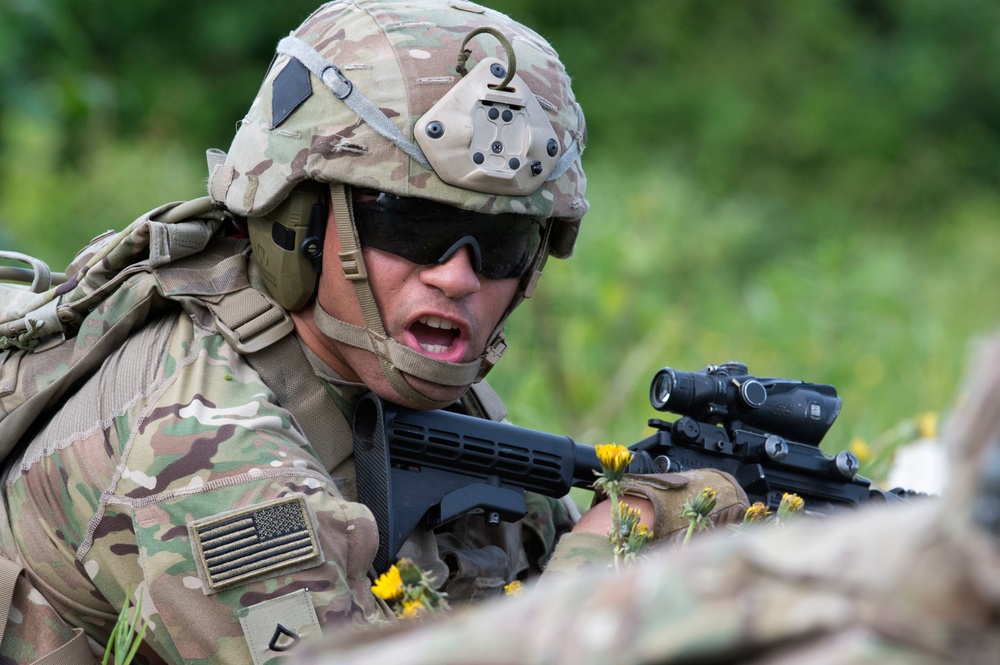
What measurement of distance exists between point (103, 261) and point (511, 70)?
1.02 metres

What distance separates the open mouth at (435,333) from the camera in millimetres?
2861

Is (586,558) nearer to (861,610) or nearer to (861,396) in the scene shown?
(861,610)

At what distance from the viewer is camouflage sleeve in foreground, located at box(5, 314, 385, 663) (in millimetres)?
2424

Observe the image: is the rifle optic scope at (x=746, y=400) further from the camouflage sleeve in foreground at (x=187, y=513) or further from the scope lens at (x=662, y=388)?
the camouflage sleeve in foreground at (x=187, y=513)

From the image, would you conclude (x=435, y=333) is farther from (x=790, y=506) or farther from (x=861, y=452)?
(x=861, y=452)

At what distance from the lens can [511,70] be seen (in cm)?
279

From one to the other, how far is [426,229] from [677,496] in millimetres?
→ 817

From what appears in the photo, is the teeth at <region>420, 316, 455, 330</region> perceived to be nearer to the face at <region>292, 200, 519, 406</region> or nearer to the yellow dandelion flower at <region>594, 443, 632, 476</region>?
the face at <region>292, 200, 519, 406</region>

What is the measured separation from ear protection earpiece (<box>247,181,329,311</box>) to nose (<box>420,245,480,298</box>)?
27cm

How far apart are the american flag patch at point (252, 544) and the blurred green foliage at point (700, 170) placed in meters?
2.48

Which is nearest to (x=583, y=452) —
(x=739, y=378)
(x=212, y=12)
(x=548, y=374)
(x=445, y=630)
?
(x=739, y=378)

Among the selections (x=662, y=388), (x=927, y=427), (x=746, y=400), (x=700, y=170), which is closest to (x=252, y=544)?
(x=662, y=388)

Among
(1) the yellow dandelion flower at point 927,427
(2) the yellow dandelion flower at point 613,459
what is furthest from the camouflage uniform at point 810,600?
(1) the yellow dandelion flower at point 927,427

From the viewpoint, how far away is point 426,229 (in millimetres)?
2799
